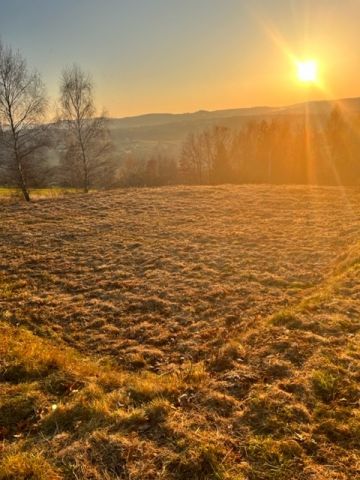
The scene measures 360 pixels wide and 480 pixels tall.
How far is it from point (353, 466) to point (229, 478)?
1.34m

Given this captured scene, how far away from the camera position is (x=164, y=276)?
11.3 m

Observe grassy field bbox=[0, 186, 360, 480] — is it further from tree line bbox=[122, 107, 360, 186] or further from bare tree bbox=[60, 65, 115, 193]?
tree line bbox=[122, 107, 360, 186]

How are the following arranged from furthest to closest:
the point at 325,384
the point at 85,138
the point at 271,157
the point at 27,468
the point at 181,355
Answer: the point at 271,157 < the point at 85,138 < the point at 181,355 < the point at 325,384 < the point at 27,468

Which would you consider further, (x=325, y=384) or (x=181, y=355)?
(x=181, y=355)

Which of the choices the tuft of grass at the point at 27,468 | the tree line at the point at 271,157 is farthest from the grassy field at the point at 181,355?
the tree line at the point at 271,157

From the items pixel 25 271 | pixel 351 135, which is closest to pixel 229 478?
pixel 25 271

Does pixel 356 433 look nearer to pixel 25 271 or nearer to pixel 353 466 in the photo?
pixel 353 466

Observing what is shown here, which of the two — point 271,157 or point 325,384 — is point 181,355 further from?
point 271,157

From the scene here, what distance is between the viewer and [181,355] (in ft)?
23.0

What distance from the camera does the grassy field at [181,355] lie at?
397 centimetres

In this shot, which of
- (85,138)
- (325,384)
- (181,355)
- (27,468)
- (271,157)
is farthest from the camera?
(271,157)

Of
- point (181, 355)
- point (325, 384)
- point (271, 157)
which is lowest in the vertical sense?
point (181, 355)

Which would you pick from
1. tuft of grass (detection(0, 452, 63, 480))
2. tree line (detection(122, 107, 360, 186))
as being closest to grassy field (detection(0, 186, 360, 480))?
tuft of grass (detection(0, 452, 63, 480))

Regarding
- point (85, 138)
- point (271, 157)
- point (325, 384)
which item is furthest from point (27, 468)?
point (271, 157)
